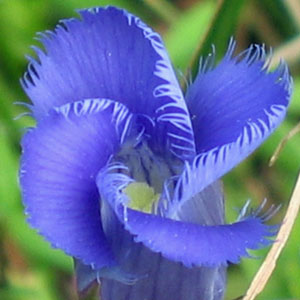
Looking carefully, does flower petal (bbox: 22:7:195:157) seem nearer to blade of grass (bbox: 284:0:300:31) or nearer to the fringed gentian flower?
the fringed gentian flower

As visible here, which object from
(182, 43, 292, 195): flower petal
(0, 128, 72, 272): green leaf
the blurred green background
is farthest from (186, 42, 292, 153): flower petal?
(0, 128, 72, 272): green leaf

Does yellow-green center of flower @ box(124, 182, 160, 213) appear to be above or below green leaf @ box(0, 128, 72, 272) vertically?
above

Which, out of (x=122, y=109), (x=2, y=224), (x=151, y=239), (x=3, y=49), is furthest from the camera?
(x=3, y=49)

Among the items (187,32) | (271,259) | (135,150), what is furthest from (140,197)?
(187,32)

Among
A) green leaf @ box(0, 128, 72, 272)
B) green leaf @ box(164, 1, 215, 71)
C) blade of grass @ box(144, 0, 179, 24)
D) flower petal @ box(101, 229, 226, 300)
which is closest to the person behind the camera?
flower petal @ box(101, 229, 226, 300)

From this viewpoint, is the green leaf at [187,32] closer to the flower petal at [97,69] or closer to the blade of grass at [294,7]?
the blade of grass at [294,7]

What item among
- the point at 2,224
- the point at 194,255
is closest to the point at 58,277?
the point at 2,224

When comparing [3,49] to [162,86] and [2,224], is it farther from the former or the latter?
[162,86]
